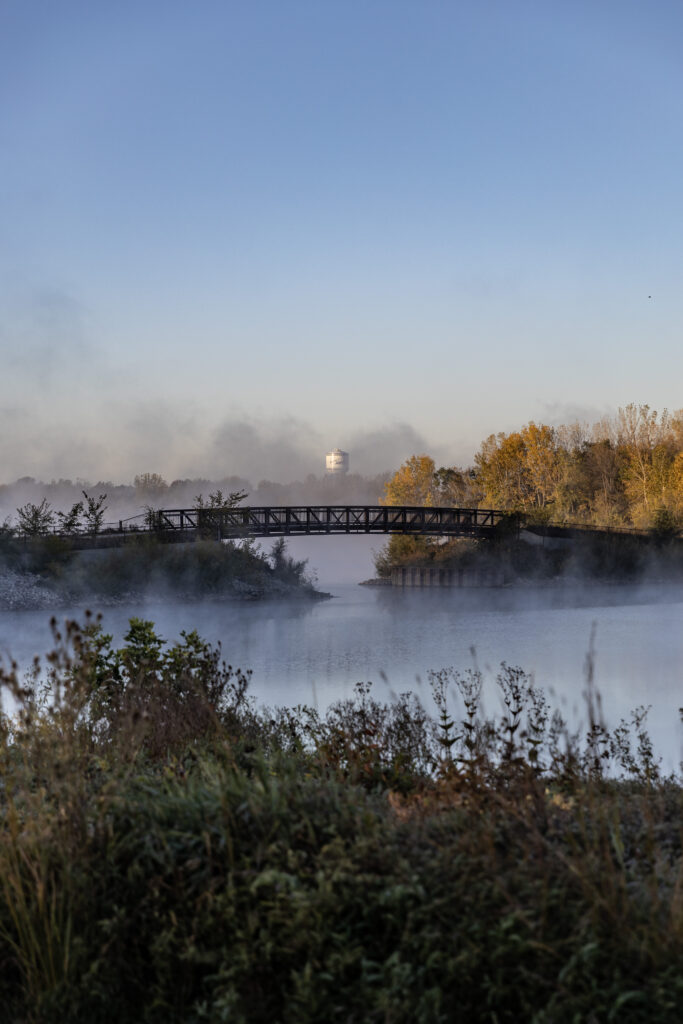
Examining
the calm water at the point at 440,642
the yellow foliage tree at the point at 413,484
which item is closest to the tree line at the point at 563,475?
the yellow foliage tree at the point at 413,484

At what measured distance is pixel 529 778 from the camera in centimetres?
366

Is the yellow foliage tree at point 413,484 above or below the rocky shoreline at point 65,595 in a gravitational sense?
above

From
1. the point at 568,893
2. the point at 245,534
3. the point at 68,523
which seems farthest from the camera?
the point at 245,534

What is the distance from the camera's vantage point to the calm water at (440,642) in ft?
29.4

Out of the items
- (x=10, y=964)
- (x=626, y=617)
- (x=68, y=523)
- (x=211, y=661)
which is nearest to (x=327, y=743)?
(x=211, y=661)

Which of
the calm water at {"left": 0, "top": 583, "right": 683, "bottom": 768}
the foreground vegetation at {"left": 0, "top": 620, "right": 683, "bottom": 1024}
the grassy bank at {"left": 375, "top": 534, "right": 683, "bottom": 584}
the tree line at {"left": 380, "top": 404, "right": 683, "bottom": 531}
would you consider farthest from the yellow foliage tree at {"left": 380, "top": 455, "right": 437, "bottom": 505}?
the foreground vegetation at {"left": 0, "top": 620, "right": 683, "bottom": 1024}

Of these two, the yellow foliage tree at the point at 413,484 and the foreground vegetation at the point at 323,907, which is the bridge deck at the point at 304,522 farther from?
the foreground vegetation at the point at 323,907

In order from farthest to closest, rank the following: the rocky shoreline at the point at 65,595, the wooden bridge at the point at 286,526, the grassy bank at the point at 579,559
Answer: the grassy bank at the point at 579,559 < the wooden bridge at the point at 286,526 < the rocky shoreline at the point at 65,595

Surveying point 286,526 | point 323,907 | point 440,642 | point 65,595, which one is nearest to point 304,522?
point 286,526

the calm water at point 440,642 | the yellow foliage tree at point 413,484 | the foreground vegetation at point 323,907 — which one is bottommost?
the calm water at point 440,642

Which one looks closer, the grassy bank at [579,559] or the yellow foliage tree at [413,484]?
the grassy bank at [579,559]

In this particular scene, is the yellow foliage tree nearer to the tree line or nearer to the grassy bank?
the tree line

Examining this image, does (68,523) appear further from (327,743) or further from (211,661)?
(327,743)

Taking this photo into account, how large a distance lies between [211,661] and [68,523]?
20.5 m
